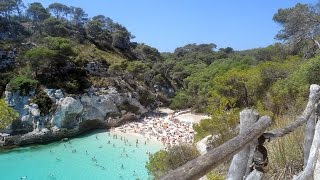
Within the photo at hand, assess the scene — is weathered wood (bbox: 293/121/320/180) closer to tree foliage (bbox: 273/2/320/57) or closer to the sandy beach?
tree foliage (bbox: 273/2/320/57)

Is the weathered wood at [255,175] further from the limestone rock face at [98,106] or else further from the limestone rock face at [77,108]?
the limestone rock face at [98,106]

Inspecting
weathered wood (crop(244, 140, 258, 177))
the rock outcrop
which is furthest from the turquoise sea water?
weathered wood (crop(244, 140, 258, 177))

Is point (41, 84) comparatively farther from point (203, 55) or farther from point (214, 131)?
point (203, 55)

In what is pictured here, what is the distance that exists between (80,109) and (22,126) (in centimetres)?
543

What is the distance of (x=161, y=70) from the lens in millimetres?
48875

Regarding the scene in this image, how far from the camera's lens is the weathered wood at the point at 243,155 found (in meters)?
2.05

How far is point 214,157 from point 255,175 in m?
0.59

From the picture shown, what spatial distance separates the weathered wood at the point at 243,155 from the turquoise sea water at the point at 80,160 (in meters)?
17.4

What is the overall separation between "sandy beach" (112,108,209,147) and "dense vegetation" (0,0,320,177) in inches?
92.1

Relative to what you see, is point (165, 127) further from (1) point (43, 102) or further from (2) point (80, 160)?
(1) point (43, 102)

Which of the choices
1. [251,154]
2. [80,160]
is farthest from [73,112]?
[251,154]

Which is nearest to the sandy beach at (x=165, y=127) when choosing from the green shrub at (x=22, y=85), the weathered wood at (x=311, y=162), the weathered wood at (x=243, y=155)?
the green shrub at (x=22, y=85)

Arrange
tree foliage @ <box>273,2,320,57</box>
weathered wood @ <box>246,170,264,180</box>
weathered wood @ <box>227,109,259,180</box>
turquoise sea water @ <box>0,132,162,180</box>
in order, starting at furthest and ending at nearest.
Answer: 1. turquoise sea water @ <box>0,132,162,180</box>
2. tree foliage @ <box>273,2,320,57</box>
3. weathered wood @ <box>227,109,259,180</box>
4. weathered wood @ <box>246,170,264,180</box>

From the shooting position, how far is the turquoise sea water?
20156mm
